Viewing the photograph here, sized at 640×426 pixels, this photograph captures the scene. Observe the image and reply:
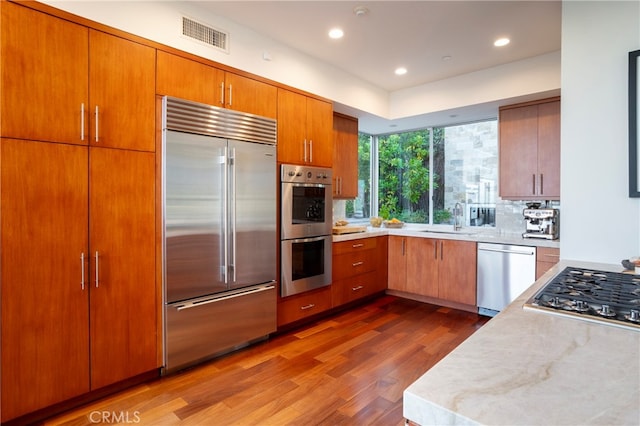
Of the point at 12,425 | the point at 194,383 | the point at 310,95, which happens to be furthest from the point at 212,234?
the point at 310,95

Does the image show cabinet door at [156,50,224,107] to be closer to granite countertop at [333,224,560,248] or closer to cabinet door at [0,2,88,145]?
cabinet door at [0,2,88,145]

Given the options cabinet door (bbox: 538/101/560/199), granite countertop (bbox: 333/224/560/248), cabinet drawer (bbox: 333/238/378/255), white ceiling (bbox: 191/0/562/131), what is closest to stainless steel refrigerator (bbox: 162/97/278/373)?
white ceiling (bbox: 191/0/562/131)

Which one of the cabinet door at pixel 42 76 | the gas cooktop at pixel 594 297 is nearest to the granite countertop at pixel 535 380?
the gas cooktop at pixel 594 297

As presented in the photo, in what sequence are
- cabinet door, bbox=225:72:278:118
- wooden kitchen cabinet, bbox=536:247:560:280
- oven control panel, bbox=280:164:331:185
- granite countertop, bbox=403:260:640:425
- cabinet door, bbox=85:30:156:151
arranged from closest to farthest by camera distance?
granite countertop, bbox=403:260:640:425 < cabinet door, bbox=85:30:156:151 < cabinet door, bbox=225:72:278:118 < oven control panel, bbox=280:164:331:185 < wooden kitchen cabinet, bbox=536:247:560:280

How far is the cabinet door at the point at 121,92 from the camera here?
6.97ft

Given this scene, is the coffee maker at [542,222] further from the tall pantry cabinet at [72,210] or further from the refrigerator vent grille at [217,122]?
the tall pantry cabinet at [72,210]

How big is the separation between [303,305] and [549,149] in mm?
3047

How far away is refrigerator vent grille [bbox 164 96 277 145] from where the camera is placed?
96.5 inches

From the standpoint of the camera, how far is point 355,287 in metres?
4.05

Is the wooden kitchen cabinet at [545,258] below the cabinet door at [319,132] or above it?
below

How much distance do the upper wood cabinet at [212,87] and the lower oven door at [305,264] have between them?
4.11ft

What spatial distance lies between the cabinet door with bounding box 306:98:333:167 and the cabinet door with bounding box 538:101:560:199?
226 cm

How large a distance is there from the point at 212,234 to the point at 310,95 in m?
1.77

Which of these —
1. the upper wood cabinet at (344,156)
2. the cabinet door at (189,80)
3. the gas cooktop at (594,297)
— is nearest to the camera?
the gas cooktop at (594,297)
